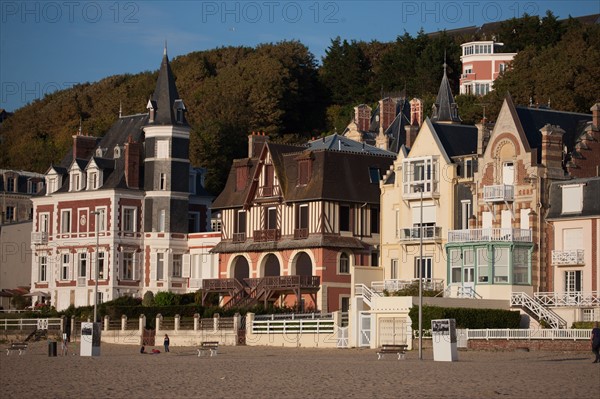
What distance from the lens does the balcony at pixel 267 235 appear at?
76250 millimetres

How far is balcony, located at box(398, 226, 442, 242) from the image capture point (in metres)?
69.2

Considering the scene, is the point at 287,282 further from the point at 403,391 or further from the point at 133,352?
the point at 403,391

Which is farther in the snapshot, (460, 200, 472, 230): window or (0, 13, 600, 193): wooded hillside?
(0, 13, 600, 193): wooded hillside

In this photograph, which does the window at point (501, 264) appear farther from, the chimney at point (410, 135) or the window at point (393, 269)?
the chimney at point (410, 135)

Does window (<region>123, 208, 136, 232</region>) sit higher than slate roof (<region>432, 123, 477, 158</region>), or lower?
lower

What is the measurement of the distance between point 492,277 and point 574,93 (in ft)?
104

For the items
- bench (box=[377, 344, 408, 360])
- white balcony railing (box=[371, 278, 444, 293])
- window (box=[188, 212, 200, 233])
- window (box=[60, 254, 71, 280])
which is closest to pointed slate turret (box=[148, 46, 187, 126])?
window (box=[188, 212, 200, 233])

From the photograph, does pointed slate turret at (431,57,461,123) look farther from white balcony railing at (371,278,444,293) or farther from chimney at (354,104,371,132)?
white balcony railing at (371,278,444,293)

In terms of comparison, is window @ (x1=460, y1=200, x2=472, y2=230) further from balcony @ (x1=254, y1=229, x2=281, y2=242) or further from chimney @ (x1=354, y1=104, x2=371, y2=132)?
chimney @ (x1=354, y1=104, x2=371, y2=132)

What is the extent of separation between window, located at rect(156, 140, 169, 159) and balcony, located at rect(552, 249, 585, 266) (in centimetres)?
2969

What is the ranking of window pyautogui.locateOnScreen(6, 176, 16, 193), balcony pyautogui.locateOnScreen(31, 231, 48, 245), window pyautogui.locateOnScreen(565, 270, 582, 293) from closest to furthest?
1. window pyautogui.locateOnScreen(565, 270, 582, 293)
2. balcony pyautogui.locateOnScreen(31, 231, 48, 245)
3. window pyautogui.locateOnScreen(6, 176, 16, 193)

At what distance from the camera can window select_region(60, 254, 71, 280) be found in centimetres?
8562


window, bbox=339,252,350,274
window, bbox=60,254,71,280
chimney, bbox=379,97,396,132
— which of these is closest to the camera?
window, bbox=339,252,350,274

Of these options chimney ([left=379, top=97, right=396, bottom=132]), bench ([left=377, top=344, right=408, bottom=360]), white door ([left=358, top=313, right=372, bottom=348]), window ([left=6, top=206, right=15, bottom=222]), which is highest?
chimney ([left=379, top=97, right=396, bottom=132])
